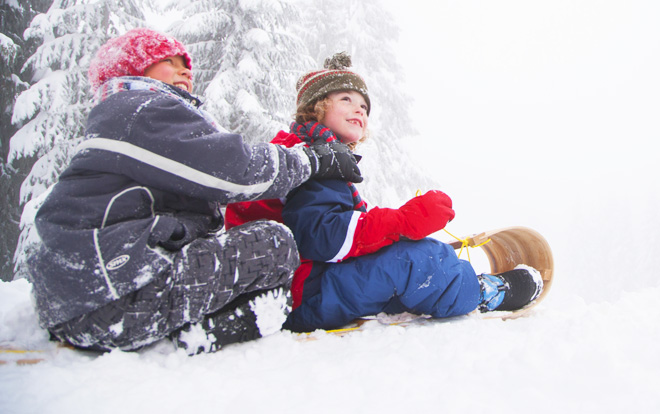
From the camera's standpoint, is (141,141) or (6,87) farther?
(6,87)

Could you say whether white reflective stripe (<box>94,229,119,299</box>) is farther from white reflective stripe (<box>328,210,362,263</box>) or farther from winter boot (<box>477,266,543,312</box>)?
winter boot (<box>477,266,543,312</box>)

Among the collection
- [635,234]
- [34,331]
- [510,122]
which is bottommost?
[635,234]

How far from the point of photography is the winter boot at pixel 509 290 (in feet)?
8.11

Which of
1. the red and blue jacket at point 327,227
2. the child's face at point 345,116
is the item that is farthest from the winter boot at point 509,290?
the child's face at point 345,116

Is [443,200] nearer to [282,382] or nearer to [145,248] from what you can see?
[282,382]

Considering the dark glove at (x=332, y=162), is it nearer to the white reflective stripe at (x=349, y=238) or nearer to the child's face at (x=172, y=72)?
the white reflective stripe at (x=349, y=238)

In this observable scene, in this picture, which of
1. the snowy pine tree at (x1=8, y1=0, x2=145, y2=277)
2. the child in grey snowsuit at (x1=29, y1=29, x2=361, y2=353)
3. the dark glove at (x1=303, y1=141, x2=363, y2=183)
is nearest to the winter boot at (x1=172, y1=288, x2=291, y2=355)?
the child in grey snowsuit at (x1=29, y1=29, x2=361, y2=353)

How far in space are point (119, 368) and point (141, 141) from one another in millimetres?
845

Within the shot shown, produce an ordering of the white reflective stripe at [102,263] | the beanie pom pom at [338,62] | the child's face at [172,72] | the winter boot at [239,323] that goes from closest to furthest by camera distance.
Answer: the white reflective stripe at [102,263] < the winter boot at [239,323] < the child's face at [172,72] < the beanie pom pom at [338,62]

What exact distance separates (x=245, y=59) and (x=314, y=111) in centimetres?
507

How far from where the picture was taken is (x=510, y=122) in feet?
263

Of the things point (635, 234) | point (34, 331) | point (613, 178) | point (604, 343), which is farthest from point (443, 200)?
point (613, 178)

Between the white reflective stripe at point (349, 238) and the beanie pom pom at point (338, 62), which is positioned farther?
the beanie pom pom at point (338, 62)

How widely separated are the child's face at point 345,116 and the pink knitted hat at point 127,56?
1147 millimetres
